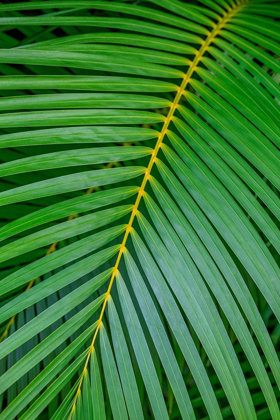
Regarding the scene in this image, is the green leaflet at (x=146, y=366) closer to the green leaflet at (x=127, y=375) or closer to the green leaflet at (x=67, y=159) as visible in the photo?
the green leaflet at (x=127, y=375)

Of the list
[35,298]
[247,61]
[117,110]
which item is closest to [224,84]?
[247,61]

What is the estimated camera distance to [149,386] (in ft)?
1.57

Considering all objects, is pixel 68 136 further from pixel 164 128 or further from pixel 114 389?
pixel 114 389

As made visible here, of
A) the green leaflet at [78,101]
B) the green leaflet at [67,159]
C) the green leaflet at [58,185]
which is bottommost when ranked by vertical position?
the green leaflet at [58,185]

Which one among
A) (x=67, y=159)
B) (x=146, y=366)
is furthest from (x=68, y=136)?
(x=146, y=366)

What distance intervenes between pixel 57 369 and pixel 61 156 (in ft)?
0.84

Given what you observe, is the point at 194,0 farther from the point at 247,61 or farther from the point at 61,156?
the point at 61,156

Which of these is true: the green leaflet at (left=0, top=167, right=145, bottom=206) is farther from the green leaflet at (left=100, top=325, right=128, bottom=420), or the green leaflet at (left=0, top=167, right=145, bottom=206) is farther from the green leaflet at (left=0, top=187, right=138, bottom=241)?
the green leaflet at (left=100, top=325, right=128, bottom=420)

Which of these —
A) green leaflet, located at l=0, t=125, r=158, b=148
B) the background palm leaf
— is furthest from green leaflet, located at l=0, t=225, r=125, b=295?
green leaflet, located at l=0, t=125, r=158, b=148

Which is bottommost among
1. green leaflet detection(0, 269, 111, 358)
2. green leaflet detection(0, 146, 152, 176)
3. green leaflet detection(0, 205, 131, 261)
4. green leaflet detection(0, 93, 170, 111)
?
green leaflet detection(0, 269, 111, 358)

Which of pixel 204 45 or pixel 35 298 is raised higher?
pixel 204 45

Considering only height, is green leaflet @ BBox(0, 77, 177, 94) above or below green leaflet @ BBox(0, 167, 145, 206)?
above

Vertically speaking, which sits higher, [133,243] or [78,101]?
[78,101]

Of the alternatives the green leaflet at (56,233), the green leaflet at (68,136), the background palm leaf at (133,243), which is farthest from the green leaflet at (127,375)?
the green leaflet at (68,136)
